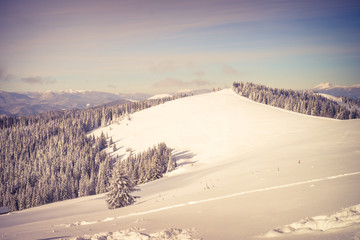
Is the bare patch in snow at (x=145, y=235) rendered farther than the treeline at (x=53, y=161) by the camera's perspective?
No

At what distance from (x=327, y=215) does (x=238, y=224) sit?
3251mm

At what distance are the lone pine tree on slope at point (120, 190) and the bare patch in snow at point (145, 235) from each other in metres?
14.4

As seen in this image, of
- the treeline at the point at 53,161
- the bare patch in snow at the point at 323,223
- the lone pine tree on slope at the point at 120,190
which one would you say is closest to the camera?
the bare patch in snow at the point at 323,223

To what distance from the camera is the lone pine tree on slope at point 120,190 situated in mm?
22609

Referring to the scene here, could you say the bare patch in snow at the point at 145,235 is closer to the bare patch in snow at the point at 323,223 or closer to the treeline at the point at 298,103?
the bare patch in snow at the point at 323,223

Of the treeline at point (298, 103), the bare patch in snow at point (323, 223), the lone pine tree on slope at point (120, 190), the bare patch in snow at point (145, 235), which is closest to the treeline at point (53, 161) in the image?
the lone pine tree on slope at point (120, 190)

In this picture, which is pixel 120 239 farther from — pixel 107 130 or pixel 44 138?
pixel 44 138

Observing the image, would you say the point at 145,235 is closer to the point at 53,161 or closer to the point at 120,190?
the point at 120,190

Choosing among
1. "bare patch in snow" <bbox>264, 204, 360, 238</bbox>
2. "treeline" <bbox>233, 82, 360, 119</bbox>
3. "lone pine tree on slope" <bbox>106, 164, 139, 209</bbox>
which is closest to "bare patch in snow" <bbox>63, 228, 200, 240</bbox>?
"bare patch in snow" <bbox>264, 204, 360, 238</bbox>

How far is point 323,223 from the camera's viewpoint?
6.96 meters

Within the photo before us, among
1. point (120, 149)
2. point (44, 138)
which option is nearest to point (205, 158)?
point (120, 149)

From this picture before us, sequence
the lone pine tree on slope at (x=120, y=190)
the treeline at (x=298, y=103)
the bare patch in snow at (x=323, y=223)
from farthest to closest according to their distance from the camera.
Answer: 1. the treeline at (x=298, y=103)
2. the lone pine tree on slope at (x=120, y=190)
3. the bare patch in snow at (x=323, y=223)

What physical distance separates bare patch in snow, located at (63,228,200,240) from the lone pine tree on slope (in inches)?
566

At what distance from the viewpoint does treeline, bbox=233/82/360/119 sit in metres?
121
